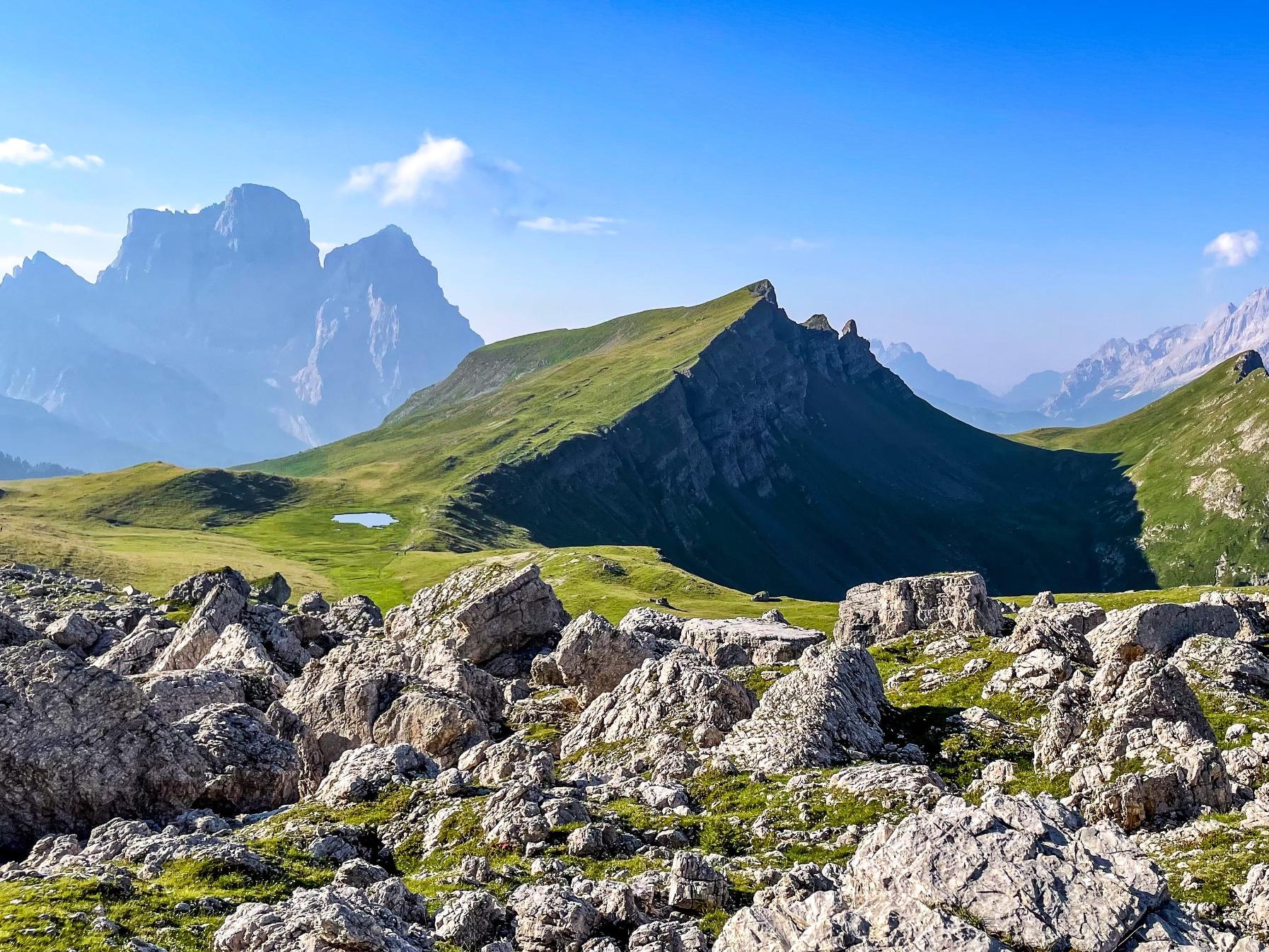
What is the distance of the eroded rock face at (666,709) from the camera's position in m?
53.8

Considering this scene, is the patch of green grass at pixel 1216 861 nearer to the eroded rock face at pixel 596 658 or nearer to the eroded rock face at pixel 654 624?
the eroded rock face at pixel 596 658

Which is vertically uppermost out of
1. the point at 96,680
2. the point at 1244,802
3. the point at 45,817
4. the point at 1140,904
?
the point at 96,680

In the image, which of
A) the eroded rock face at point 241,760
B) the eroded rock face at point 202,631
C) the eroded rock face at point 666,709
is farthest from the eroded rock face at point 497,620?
the eroded rock face at point 241,760

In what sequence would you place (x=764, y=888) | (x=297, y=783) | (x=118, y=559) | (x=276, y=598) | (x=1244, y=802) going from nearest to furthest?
(x=764, y=888)
(x=1244, y=802)
(x=297, y=783)
(x=276, y=598)
(x=118, y=559)

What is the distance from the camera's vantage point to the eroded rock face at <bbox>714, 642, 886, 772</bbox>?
4694cm

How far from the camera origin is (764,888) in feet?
101

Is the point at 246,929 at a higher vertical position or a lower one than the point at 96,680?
lower

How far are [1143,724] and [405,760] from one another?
36.7 m

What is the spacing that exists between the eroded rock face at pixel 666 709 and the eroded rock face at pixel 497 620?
20097 mm

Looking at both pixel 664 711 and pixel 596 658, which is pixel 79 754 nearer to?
pixel 664 711

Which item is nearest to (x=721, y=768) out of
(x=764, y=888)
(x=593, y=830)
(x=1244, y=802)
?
(x=593, y=830)

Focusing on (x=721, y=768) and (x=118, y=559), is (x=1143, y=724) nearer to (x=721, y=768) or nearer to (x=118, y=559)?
(x=721, y=768)

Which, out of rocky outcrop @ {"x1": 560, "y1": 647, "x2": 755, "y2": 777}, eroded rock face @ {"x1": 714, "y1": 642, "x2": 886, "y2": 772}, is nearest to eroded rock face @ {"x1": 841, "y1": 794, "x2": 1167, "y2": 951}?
eroded rock face @ {"x1": 714, "y1": 642, "x2": 886, "y2": 772}

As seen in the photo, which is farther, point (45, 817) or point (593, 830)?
point (45, 817)
